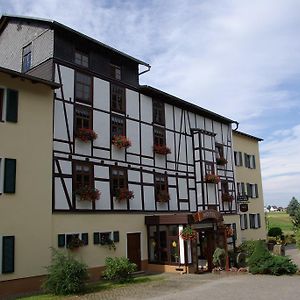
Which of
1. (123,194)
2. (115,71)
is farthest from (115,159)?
(115,71)

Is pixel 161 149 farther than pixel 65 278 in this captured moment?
Yes

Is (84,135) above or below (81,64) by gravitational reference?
below

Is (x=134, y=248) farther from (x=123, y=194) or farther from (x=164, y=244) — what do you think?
(x=123, y=194)

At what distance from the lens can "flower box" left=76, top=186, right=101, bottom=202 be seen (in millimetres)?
18516

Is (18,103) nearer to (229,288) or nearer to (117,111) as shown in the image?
(117,111)

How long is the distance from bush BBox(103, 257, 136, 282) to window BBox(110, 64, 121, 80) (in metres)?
9.81

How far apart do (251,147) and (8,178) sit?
84.0 feet

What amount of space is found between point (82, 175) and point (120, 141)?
2942mm

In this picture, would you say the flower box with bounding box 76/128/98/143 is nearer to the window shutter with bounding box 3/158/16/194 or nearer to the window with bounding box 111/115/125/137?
the window with bounding box 111/115/125/137

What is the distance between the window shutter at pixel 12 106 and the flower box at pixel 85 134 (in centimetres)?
324

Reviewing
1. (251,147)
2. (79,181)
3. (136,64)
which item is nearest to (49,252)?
(79,181)

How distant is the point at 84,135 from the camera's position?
19094 millimetres

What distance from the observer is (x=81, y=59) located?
20.4m

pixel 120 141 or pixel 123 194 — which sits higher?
pixel 120 141
